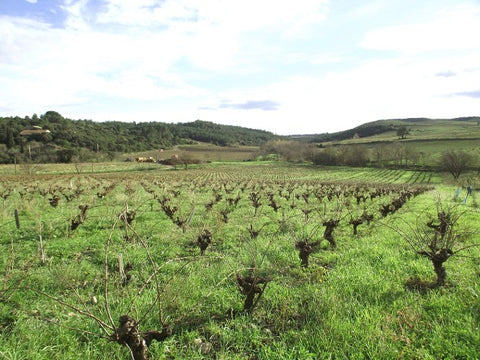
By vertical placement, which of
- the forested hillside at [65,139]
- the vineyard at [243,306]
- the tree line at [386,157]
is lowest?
the vineyard at [243,306]

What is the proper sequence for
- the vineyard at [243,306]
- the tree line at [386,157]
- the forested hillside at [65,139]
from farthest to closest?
the forested hillside at [65,139]
the tree line at [386,157]
the vineyard at [243,306]

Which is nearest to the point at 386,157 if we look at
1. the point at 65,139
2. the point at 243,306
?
the point at 243,306

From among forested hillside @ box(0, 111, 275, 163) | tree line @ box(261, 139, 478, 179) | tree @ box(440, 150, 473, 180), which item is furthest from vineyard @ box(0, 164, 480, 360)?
forested hillside @ box(0, 111, 275, 163)

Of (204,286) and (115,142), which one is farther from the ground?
(115,142)

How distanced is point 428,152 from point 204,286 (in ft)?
302

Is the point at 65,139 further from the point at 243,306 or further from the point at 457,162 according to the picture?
the point at 457,162

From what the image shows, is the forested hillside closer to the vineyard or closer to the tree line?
the tree line

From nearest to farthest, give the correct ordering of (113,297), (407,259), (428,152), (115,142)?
(113,297) → (407,259) → (428,152) → (115,142)

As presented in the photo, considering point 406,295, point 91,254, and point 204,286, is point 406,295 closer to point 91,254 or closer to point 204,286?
point 204,286

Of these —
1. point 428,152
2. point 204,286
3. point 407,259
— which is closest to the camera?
point 204,286

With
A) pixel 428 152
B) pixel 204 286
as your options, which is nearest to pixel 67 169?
pixel 204 286

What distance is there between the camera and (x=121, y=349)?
3.06 meters

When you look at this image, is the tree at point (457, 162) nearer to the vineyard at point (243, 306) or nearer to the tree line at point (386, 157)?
the tree line at point (386, 157)

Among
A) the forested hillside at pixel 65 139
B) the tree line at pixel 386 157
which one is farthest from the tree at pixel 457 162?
the forested hillside at pixel 65 139
